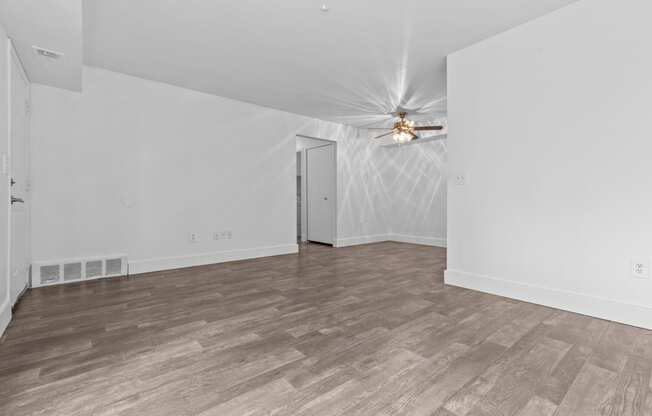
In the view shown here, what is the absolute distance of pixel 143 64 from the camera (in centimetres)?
357

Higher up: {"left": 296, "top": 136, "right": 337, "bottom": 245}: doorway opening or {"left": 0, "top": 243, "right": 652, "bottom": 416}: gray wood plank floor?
{"left": 296, "top": 136, "right": 337, "bottom": 245}: doorway opening

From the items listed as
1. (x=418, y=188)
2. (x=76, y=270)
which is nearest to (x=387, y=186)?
(x=418, y=188)

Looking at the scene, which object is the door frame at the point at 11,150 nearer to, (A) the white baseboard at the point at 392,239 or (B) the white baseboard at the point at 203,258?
(B) the white baseboard at the point at 203,258

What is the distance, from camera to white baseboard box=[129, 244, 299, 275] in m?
3.97

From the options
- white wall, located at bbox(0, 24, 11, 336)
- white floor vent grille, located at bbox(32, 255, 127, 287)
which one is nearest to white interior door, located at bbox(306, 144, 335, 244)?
white floor vent grille, located at bbox(32, 255, 127, 287)

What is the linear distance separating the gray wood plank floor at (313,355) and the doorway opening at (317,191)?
3.31m

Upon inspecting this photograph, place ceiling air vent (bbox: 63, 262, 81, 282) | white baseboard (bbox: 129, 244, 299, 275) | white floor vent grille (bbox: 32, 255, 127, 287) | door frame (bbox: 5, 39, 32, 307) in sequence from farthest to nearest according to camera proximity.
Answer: white baseboard (bbox: 129, 244, 299, 275) → ceiling air vent (bbox: 63, 262, 81, 282) → white floor vent grille (bbox: 32, 255, 127, 287) → door frame (bbox: 5, 39, 32, 307)

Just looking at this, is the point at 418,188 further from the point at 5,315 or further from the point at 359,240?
the point at 5,315

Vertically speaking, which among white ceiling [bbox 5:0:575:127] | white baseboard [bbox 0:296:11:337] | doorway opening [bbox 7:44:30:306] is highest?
white ceiling [bbox 5:0:575:127]

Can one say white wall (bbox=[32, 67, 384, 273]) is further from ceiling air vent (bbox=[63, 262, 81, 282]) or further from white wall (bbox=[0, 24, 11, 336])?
white wall (bbox=[0, 24, 11, 336])

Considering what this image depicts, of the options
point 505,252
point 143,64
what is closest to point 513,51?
point 505,252

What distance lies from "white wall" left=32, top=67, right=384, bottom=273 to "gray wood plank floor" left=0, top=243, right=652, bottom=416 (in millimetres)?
894

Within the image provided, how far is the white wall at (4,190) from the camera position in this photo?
2.21 meters

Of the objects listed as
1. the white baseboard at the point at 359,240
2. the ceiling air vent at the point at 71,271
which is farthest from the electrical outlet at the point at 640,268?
the ceiling air vent at the point at 71,271
